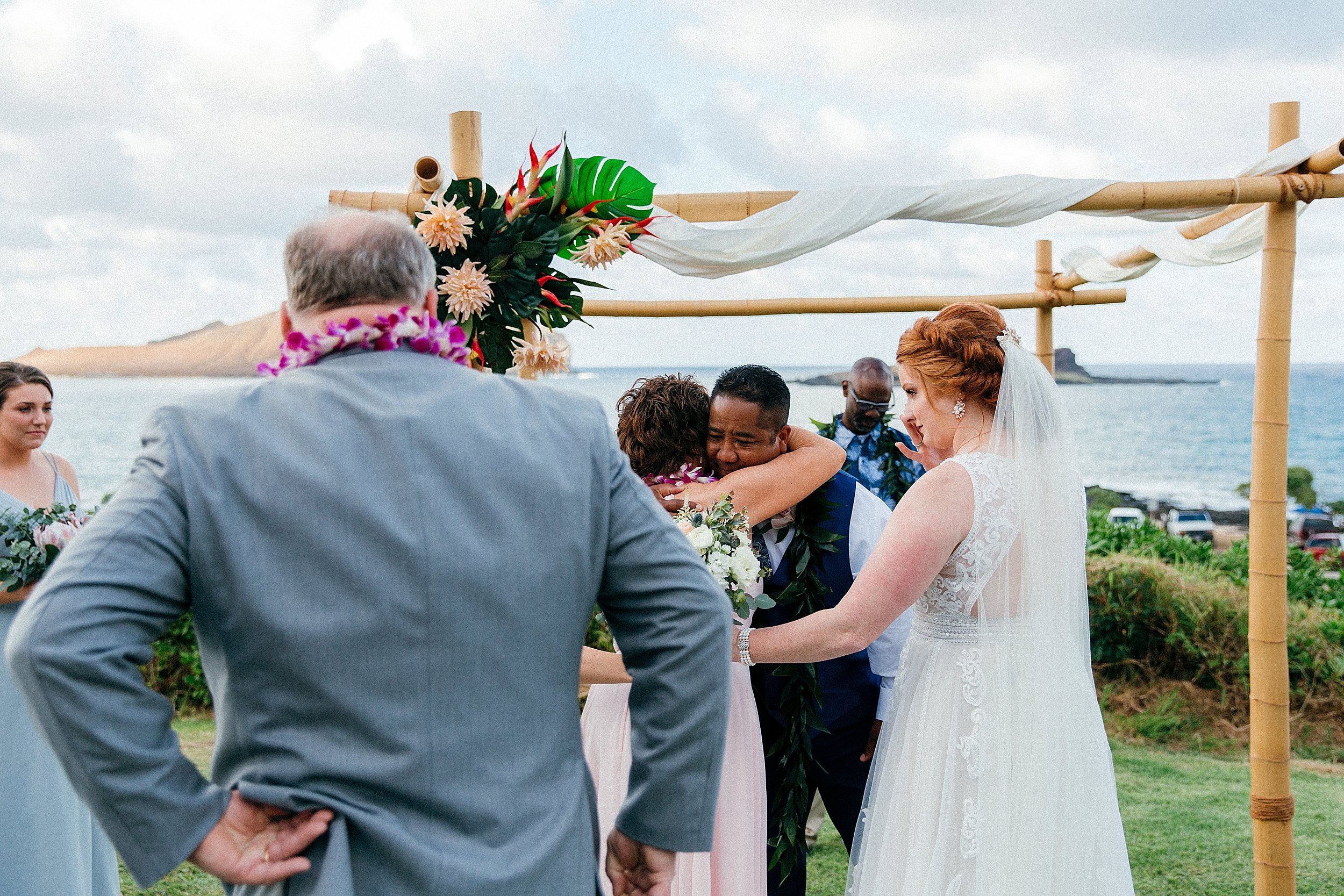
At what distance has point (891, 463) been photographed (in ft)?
18.2

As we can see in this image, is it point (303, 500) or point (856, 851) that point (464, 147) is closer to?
point (303, 500)

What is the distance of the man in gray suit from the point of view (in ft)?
4.66

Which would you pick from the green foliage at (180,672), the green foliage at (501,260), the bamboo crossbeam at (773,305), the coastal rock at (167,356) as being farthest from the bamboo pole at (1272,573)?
the coastal rock at (167,356)

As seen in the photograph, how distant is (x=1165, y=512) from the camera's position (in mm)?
33688

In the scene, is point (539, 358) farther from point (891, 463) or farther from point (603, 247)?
point (891, 463)

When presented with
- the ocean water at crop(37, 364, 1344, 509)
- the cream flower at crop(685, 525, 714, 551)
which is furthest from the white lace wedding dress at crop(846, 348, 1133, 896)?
the ocean water at crop(37, 364, 1344, 509)

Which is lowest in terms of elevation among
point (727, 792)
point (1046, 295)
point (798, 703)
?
point (727, 792)

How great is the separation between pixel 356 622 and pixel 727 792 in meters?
1.85

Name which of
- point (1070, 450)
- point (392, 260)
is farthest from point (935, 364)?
point (392, 260)

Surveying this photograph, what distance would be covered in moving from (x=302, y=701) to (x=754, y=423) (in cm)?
192

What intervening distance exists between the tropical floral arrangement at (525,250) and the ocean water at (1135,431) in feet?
90.9

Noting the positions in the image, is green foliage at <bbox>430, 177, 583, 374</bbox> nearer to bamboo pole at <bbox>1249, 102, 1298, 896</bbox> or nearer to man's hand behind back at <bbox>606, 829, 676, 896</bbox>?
man's hand behind back at <bbox>606, 829, 676, 896</bbox>

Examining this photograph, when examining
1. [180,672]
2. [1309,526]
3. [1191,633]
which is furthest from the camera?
[1309,526]

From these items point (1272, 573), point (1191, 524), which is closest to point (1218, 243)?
point (1272, 573)
